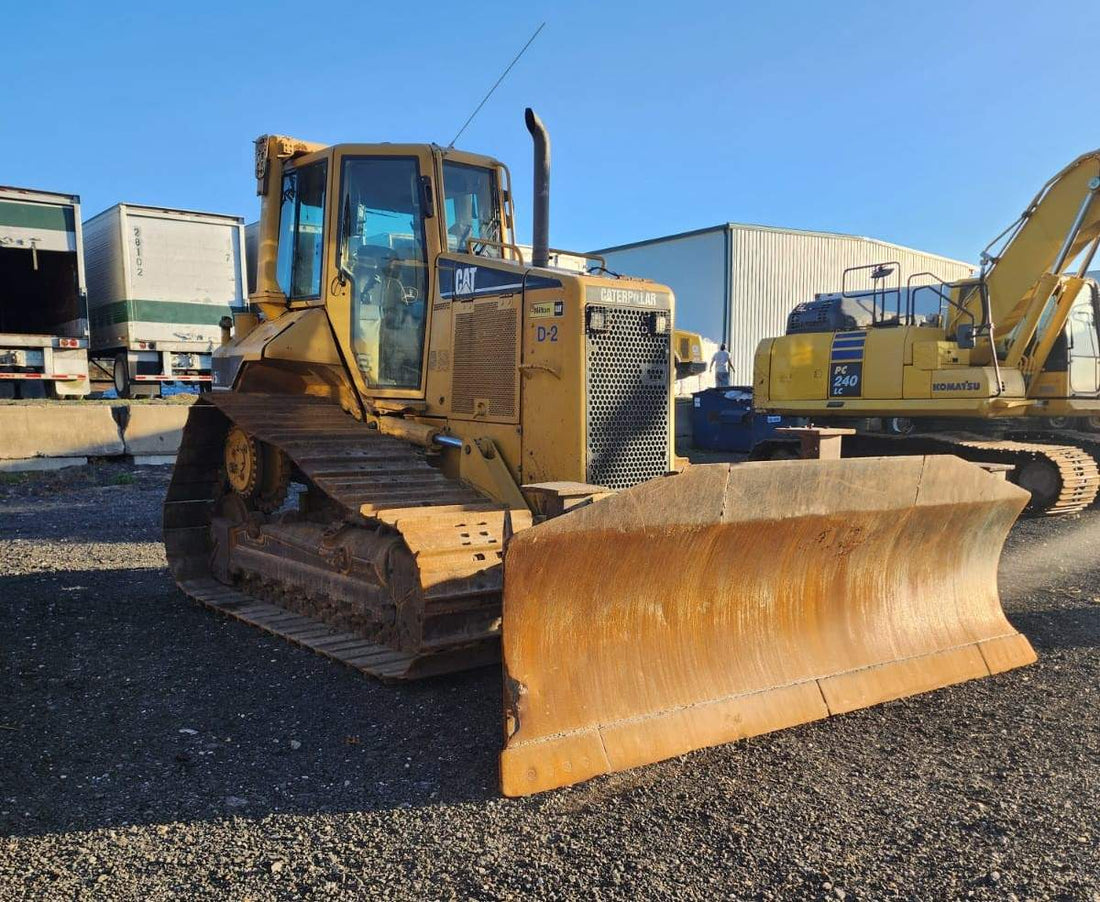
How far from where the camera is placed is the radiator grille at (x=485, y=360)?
206 inches

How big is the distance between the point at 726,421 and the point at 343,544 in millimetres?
13982

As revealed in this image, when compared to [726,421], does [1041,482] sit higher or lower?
lower

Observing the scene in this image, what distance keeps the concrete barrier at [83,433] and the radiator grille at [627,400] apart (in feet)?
27.4

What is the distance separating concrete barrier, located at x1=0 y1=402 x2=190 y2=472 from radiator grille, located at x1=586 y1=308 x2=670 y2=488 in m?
8.35

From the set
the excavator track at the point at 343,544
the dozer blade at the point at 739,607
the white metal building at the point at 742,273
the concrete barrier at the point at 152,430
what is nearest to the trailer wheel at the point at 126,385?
the concrete barrier at the point at 152,430

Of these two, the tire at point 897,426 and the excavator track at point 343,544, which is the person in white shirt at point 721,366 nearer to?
the tire at point 897,426

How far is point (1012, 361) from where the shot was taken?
35.9 ft

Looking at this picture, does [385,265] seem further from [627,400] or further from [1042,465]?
[1042,465]

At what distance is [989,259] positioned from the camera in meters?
11.2

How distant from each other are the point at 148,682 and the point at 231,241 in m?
14.7

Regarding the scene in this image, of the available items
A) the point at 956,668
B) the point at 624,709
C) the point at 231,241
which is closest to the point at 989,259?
the point at 956,668

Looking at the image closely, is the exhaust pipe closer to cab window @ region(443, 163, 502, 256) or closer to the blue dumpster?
cab window @ region(443, 163, 502, 256)

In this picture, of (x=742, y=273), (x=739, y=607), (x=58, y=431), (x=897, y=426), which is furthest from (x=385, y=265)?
(x=742, y=273)

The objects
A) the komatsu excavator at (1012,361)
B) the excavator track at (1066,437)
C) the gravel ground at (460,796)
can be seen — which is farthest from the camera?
the excavator track at (1066,437)
